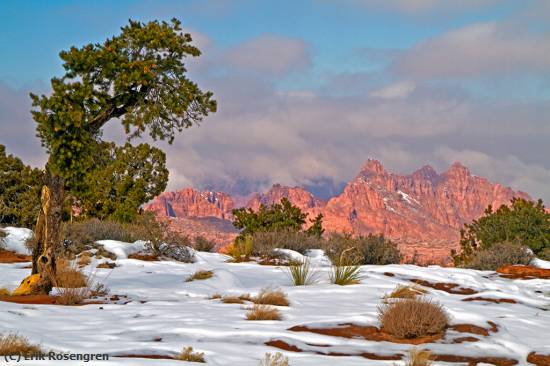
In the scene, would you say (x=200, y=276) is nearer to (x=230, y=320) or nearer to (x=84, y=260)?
(x=84, y=260)

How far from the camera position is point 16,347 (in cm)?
570

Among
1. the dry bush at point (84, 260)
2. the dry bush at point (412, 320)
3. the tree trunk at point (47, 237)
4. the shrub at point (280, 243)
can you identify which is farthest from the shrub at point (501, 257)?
the tree trunk at point (47, 237)

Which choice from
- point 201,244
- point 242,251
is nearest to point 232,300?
point 242,251

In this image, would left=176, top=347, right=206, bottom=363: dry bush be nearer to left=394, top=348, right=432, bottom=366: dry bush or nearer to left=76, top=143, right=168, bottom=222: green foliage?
left=394, top=348, right=432, bottom=366: dry bush

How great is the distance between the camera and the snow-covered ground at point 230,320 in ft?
21.9

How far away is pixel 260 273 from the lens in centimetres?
1627

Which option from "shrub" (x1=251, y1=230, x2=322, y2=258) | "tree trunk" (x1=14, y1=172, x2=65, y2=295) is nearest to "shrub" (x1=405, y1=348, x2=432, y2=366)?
"tree trunk" (x1=14, y1=172, x2=65, y2=295)

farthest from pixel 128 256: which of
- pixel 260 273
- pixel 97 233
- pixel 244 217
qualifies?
pixel 244 217

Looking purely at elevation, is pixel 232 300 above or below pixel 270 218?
below

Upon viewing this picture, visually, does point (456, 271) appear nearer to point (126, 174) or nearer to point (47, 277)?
point (47, 277)

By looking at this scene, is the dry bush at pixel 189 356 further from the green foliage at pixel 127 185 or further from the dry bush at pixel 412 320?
the green foliage at pixel 127 185

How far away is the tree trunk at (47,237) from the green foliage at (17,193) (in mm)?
25821

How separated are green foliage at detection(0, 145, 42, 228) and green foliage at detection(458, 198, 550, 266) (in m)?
25.2

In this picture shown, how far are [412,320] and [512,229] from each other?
26412 mm
